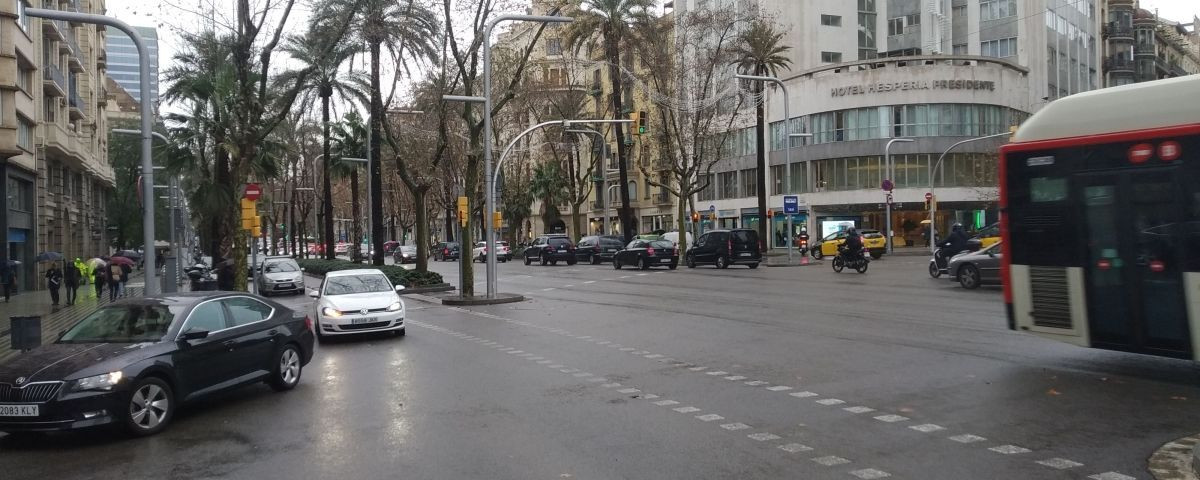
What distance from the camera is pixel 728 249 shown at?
35969 millimetres

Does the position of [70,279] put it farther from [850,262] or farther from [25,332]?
[850,262]

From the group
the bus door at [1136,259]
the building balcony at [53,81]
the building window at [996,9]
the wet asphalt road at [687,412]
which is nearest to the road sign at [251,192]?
the wet asphalt road at [687,412]

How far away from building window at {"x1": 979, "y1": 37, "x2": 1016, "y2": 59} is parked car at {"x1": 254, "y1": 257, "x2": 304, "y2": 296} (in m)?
51.7

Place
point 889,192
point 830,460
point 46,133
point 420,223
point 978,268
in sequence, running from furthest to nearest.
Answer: point 889,192
point 46,133
point 420,223
point 978,268
point 830,460

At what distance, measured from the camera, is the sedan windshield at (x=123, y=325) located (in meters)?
8.66

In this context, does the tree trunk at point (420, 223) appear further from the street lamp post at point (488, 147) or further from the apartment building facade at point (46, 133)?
the apartment building facade at point (46, 133)

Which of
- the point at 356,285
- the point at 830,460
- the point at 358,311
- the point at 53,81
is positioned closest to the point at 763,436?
the point at 830,460

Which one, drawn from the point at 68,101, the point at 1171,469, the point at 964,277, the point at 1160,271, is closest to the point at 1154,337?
the point at 1160,271

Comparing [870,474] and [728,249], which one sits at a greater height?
[728,249]

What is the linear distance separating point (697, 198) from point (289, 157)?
107 feet

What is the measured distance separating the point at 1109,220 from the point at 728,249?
26.5m

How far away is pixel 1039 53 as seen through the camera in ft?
198

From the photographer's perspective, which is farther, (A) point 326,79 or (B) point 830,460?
(A) point 326,79

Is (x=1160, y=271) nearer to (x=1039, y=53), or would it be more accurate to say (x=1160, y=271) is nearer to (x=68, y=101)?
(x=68, y=101)
